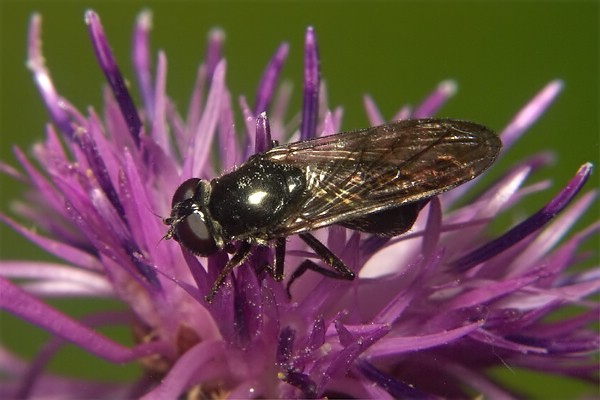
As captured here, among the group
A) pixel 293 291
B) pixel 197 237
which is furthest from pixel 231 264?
pixel 293 291

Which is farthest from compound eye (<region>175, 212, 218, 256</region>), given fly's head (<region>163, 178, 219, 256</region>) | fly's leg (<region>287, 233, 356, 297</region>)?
fly's leg (<region>287, 233, 356, 297</region>)

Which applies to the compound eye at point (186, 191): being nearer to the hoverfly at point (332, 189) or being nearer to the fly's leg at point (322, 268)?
the hoverfly at point (332, 189)

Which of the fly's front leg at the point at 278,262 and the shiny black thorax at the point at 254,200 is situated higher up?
the shiny black thorax at the point at 254,200

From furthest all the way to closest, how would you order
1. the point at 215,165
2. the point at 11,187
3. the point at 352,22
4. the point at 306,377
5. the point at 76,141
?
the point at 352,22 → the point at 11,187 → the point at 215,165 → the point at 76,141 → the point at 306,377

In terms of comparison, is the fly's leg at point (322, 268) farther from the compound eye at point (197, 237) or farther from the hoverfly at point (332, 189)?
the compound eye at point (197, 237)

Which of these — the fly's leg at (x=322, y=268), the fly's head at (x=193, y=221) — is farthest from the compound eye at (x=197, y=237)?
the fly's leg at (x=322, y=268)

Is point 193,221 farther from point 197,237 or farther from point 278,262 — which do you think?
point 278,262

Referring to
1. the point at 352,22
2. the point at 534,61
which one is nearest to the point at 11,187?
the point at 352,22

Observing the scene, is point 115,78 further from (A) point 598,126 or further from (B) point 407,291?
(A) point 598,126
